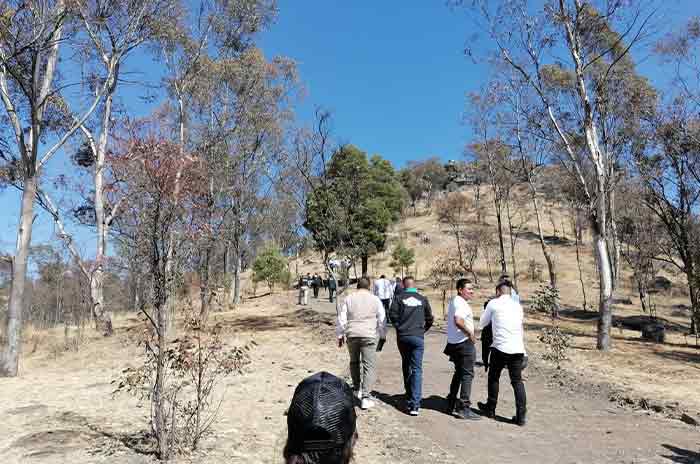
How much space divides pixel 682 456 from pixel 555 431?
4.39ft

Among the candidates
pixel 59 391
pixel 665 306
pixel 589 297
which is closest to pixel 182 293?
pixel 59 391

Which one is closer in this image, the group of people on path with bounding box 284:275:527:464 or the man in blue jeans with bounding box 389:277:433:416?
the group of people on path with bounding box 284:275:527:464

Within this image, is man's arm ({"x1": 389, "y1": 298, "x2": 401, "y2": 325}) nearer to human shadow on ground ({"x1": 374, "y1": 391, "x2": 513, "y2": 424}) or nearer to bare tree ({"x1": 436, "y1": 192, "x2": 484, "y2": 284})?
human shadow on ground ({"x1": 374, "y1": 391, "x2": 513, "y2": 424})

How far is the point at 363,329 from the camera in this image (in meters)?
6.39

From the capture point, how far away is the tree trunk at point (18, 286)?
10.9 metres

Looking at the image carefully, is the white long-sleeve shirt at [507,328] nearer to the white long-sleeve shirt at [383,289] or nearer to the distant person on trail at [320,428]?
the distant person on trail at [320,428]

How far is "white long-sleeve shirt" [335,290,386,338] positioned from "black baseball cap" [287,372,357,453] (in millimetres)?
4661

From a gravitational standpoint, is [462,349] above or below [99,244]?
below

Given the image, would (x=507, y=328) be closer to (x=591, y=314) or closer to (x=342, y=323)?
(x=342, y=323)

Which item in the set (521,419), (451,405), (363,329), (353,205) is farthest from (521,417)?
(353,205)

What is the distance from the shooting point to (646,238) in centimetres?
2516

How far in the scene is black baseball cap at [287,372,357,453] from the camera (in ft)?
5.50

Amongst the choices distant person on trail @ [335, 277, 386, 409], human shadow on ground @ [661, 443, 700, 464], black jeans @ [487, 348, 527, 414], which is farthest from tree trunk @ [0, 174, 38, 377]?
human shadow on ground @ [661, 443, 700, 464]

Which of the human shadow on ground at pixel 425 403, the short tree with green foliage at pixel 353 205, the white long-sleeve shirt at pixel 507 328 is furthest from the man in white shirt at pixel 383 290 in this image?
the white long-sleeve shirt at pixel 507 328
